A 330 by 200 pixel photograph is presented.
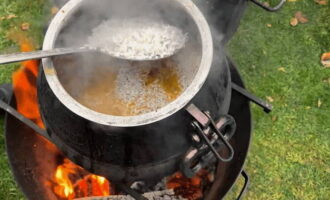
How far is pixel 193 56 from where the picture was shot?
2.05 m

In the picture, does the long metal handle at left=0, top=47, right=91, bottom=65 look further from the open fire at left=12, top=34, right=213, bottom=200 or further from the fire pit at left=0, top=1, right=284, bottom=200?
the open fire at left=12, top=34, right=213, bottom=200

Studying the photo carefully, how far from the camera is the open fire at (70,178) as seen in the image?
105 inches

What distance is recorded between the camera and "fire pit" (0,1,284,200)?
1.87m

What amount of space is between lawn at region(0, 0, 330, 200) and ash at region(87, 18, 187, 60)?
1506 millimetres

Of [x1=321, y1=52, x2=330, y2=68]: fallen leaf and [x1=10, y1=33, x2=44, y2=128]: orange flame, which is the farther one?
[x1=321, y1=52, x2=330, y2=68]: fallen leaf

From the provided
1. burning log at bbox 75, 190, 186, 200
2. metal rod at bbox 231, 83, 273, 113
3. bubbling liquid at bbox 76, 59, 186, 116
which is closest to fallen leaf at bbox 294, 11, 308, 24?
A: metal rod at bbox 231, 83, 273, 113

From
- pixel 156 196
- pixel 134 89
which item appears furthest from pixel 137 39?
pixel 156 196

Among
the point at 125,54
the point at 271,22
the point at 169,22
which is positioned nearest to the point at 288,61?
the point at 271,22

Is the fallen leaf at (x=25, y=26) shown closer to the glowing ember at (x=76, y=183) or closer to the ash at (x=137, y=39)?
the glowing ember at (x=76, y=183)

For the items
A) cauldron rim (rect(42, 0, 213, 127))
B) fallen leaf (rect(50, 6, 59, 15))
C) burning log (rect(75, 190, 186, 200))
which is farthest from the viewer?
fallen leaf (rect(50, 6, 59, 15))

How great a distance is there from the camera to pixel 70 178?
2719 millimetres

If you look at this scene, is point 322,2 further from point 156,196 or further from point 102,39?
point 102,39

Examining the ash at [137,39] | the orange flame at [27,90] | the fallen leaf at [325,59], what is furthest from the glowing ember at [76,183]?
the fallen leaf at [325,59]

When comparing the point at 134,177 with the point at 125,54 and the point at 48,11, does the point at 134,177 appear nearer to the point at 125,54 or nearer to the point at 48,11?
the point at 125,54
